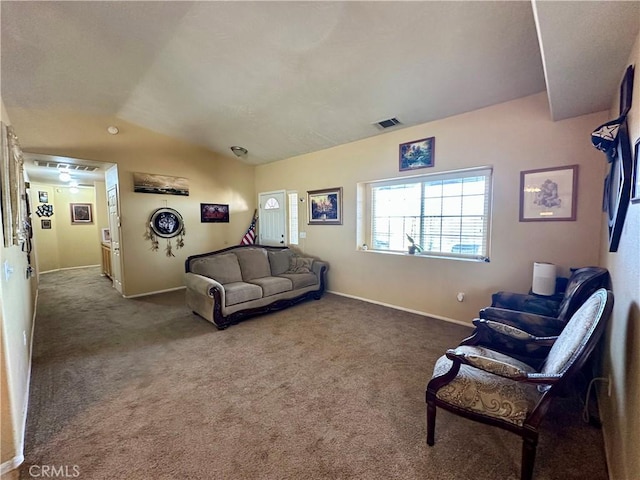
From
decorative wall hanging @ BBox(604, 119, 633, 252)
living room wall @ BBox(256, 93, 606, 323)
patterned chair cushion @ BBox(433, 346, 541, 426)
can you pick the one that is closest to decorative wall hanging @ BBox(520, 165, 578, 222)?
living room wall @ BBox(256, 93, 606, 323)

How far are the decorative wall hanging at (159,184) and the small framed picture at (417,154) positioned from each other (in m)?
4.34

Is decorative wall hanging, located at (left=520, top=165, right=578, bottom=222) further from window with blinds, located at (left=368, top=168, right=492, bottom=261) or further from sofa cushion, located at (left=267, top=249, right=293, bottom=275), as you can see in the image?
sofa cushion, located at (left=267, top=249, right=293, bottom=275)

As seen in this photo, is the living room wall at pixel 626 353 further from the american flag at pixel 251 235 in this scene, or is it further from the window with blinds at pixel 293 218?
the american flag at pixel 251 235

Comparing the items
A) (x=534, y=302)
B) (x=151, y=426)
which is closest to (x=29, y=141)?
(x=151, y=426)

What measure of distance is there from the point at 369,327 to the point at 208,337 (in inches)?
79.4

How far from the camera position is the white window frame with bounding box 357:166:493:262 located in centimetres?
340

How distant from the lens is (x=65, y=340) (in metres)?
3.23

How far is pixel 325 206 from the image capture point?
5.05 m

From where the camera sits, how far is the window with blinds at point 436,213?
346 centimetres

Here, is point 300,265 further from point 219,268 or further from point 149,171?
point 149,171

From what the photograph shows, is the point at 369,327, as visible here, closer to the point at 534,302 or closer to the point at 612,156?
the point at 534,302

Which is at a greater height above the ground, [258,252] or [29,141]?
[29,141]

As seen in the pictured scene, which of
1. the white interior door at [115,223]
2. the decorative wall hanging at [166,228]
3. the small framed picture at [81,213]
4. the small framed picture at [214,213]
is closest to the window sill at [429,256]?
the small framed picture at [214,213]

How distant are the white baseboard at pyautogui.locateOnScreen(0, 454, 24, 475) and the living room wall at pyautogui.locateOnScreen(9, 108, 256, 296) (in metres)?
3.94
